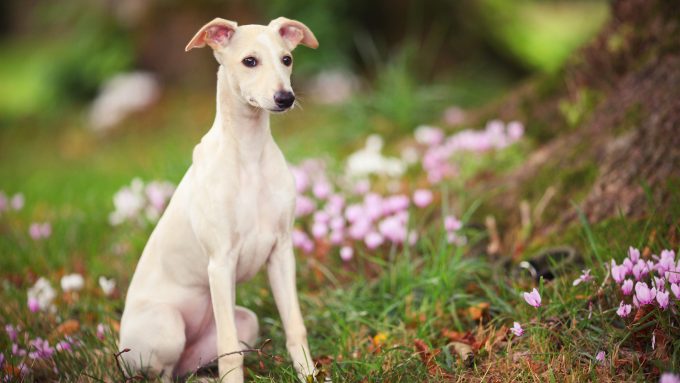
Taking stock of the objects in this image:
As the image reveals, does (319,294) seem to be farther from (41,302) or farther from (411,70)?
(411,70)

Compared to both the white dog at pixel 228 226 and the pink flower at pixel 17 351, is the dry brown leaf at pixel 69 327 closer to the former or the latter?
the pink flower at pixel 17 351

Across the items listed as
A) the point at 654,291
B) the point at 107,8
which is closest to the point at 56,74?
the point at 107,8

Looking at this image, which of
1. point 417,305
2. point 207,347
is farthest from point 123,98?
point 417,305

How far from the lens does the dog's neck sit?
284 cm

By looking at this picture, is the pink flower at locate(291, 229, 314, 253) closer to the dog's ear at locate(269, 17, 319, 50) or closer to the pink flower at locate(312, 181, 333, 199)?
the pink flower at locate(312, 181, 333, 199)

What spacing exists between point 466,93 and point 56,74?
7.35m

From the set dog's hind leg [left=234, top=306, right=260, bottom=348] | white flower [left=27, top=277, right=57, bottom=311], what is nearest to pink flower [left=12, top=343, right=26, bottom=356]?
white flower [left=27, top=277, right=57, bottom=311]

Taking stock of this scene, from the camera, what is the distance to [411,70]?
8391 millimetres

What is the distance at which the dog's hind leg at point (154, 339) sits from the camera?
2.93 metres

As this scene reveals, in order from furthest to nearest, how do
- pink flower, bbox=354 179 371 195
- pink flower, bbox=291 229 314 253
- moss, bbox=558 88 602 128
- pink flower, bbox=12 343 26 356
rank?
pink flower, bbox=354 179 371 195 → moss, bbox=558 88 602 128 → pink flower, bbox=291 229 314 253 → pink flower, bbox=12 343 26 356

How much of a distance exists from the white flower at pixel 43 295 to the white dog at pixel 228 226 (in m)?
0.92

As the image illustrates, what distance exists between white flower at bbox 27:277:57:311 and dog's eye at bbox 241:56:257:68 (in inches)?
77.2

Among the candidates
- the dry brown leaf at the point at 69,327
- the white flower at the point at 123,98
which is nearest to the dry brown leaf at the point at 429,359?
the dry brown leaf at the point at 69,327

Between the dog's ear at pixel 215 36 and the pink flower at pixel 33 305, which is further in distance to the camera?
the pink flower at pixel 33 305
